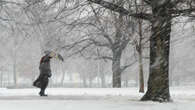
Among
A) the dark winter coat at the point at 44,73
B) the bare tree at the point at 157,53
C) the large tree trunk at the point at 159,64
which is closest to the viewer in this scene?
the bare tree at the point at 157,53

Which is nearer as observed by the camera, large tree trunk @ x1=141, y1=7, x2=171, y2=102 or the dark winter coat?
large tree trunk @ x1=141, y1=7, x2=171, y2=102

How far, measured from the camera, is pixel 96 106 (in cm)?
841

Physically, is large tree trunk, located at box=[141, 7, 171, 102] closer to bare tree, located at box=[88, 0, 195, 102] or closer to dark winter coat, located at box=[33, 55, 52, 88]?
bare tree, located at box=[88, 0, 195, 102]

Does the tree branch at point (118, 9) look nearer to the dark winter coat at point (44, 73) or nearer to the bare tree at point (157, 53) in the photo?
the bare tree at point (157, 53)

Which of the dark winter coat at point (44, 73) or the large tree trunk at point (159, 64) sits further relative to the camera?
the dark winter coat at point (44, 73)

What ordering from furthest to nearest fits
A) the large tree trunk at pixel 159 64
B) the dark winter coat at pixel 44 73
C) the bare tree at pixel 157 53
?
the dark winter coat at pixel 44 73
the large tree trunk at pixel 159 64
the bare tree at pixel 157 53

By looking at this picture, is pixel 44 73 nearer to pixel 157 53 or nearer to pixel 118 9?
pixel 118 9

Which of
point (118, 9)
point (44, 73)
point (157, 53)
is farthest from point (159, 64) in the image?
point (44, 73)

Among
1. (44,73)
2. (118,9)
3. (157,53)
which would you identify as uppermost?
(118,9)

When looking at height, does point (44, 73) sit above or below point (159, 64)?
below

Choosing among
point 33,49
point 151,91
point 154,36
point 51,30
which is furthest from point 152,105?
point 33,49

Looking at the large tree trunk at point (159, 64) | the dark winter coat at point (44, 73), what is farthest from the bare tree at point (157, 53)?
the dark winter coat at point (44, 73)

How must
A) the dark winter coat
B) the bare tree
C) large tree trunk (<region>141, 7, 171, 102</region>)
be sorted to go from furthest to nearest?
the dark winter coat, large tree trunk (<region>141, 7, 171, 102</region>), the bare tree

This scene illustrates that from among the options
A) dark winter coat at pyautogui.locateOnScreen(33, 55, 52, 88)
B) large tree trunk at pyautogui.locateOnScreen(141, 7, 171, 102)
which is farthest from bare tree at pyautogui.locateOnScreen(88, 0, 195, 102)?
dark winter coat at pyautogui.locateOnScreen(33, 55, 52, 88)
